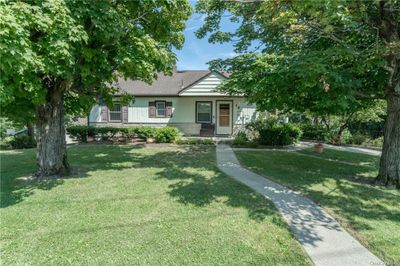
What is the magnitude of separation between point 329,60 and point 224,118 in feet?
41.5

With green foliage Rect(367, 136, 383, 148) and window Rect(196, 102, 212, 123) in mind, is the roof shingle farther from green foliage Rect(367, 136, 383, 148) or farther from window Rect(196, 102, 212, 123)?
green foliage Rect(367, 136, 383, 148)

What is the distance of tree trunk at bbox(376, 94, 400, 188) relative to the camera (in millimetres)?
7184

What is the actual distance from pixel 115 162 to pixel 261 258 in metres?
7.69

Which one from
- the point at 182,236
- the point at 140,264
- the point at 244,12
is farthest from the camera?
the point at 244,12

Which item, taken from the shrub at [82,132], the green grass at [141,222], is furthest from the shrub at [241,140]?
the shrub at [82,132]

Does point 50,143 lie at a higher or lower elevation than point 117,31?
lower

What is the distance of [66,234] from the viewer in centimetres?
425

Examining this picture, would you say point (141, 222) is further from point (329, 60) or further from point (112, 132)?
point (112, 132)

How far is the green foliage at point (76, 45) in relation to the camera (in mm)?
4719

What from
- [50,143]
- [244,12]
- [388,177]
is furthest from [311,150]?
[50,143]

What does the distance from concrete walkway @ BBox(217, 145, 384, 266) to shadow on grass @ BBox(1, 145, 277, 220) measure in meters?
0.39

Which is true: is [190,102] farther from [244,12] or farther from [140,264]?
[140,264]

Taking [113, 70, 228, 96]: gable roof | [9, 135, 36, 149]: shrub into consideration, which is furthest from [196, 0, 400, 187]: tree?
[9, 135, 36, 149]: shrub

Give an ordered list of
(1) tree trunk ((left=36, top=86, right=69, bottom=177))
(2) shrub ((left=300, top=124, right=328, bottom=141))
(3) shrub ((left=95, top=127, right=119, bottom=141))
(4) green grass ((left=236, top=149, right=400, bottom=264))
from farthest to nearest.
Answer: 1. (2) shrub ((left=300, top=124, right=328, bottom=141))
2. (3) shrub ((left=95, top=127, right=119, bottom=141))
3. (1) tree trunk ((left=36, top=86, right=69, bottom=177))
4. (4) green grass ((left=236, top=149, right=400, bottom=264))
